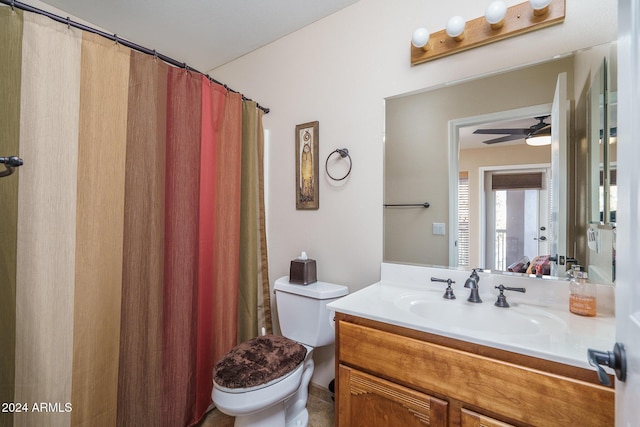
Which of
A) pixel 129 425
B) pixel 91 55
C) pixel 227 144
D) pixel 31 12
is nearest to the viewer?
pixel 31 12

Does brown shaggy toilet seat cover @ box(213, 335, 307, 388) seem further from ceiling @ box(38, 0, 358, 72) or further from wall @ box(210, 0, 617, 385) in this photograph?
ceiling @ box(38, 0, 358, 72)

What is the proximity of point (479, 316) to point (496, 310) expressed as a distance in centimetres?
7

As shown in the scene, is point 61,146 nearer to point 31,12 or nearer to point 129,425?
point 31,12

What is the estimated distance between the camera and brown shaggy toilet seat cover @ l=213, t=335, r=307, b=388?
1.25 metres

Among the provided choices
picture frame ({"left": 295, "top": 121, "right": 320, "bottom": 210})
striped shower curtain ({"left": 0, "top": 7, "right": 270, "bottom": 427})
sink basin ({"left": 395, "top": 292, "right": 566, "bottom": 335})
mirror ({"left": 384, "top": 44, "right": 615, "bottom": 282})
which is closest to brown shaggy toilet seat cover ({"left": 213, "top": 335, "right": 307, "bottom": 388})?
striped shower curtain ({"left": 0, "top": 7, "right": 270, "bottom": 427})

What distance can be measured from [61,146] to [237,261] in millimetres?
995

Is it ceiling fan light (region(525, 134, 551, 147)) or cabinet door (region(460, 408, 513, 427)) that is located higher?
ceiling fan light (region(525, 134, 551, 147))

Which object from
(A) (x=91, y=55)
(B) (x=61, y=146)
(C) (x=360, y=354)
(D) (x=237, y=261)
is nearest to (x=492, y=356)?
(C) (x=360, y=354)

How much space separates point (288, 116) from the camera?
198 cm

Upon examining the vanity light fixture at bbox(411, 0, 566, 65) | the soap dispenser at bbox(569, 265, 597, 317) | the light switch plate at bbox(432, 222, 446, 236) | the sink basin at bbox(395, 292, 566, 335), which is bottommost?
the sink basin at bbox(395, 292, 566, 335)

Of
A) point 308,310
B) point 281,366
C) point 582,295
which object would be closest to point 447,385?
point 582,295

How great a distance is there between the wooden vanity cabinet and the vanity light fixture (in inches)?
50.6

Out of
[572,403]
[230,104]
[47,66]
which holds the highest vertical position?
[230,104]

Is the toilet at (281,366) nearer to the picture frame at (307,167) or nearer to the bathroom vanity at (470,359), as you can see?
A: the bathroom vanity at (470,359)
